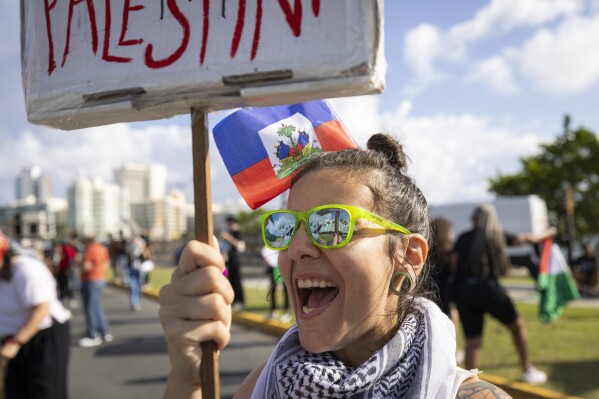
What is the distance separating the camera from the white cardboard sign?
129 cm

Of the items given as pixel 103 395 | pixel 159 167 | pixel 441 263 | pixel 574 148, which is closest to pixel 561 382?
pixel 441 263

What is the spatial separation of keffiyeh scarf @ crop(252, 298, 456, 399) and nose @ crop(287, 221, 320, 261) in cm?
30

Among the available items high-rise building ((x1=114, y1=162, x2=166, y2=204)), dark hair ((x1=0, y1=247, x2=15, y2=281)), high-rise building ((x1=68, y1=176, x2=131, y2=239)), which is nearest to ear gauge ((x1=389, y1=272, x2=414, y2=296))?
dark hair ((x1=0, y1=247, x2=15, y2=281))

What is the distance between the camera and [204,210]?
4.59 feet

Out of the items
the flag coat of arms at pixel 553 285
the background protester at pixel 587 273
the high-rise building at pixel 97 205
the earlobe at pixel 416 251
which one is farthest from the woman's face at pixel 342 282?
the high-rise building at pixel 97 205

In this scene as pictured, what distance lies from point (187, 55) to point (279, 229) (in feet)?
1.92

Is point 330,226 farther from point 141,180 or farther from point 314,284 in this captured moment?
point 141,180

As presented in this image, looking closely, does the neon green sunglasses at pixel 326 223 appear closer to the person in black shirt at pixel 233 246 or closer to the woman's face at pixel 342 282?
the woman's face at pixel 342 282

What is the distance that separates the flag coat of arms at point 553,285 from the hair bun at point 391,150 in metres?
5.79

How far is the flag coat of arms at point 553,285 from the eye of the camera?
686cm

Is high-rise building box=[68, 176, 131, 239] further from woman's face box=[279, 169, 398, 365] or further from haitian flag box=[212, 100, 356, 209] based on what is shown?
woman's face box=[279, 169, 398, 365]

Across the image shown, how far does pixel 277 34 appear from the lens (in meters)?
1.33

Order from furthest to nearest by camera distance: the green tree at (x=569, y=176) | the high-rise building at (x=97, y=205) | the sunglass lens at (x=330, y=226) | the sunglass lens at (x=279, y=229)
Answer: the high-rise building at (x=97, y=205), the green tree at (x=569, y=176), the sunglass lens at (x=279, y=229), the sunglass lens at (x=330, y=226)

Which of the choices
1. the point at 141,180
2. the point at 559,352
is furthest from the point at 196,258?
the point at 141,180
